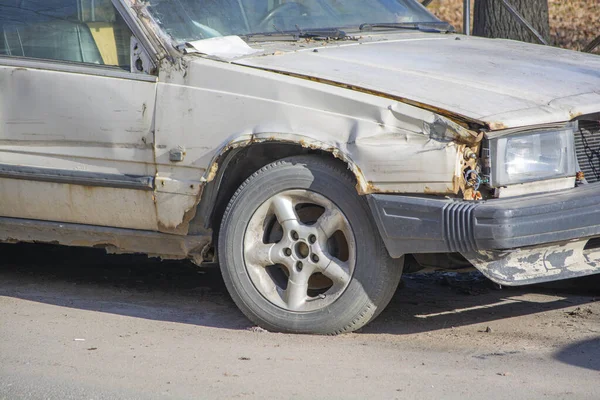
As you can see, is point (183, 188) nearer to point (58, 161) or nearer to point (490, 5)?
point (58, 161)

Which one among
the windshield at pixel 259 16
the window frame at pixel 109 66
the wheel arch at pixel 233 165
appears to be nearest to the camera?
the wheel arch at pixel 233 165

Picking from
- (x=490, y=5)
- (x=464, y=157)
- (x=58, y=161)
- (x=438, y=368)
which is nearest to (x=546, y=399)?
(x=438, y=368)

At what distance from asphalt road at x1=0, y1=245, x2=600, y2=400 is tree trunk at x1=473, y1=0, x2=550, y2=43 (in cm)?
411

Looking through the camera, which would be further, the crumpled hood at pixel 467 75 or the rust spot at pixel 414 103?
the crumpled hood at pixel 467 75

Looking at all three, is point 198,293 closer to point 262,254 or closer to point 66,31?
point 262,254

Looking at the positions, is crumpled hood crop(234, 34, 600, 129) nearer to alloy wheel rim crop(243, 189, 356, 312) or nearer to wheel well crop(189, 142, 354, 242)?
wheel well crop(189, 142, 354, 242)

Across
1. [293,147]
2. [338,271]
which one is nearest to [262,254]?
[338,271]

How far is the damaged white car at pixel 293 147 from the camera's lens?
3.99 metres

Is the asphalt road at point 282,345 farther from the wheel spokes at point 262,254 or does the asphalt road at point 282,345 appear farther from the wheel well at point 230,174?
the wheel well at point 230,174

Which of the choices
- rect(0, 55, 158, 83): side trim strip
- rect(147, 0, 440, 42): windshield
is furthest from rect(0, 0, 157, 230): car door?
rect(147, 0, 440, 42): windshield

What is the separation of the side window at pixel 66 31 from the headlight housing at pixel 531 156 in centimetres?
188

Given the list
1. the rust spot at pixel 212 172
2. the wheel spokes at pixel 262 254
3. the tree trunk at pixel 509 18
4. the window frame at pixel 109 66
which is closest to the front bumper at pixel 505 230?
the wheel spokes at pixel 262 254

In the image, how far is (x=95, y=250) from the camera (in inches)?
263

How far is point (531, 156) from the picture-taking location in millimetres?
4078
